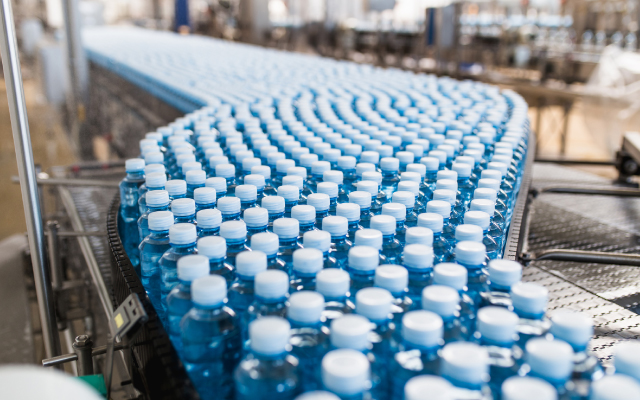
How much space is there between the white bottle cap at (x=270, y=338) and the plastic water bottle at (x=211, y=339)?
0.44ft

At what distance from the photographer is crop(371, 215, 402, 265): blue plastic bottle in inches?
41.9

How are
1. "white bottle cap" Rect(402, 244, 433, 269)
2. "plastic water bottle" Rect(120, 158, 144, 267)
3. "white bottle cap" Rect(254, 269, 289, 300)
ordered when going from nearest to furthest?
"white bottle cap" Rect(254, 269, 289, 300)
"white bottle cap" Rect(402, 244, 433, 269)
"plastic water bottle" Rect(120, 158, 144, 267)

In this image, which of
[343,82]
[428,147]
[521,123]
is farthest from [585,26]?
[428,147]

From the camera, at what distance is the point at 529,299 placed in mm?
793

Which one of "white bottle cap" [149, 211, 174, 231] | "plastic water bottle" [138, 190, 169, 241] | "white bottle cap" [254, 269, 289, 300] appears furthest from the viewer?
"plastic water bottle" [138, 190, 169, 241]

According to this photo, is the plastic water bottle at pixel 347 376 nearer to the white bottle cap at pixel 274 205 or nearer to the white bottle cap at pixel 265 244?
the white bottle cap at pixel 265 244

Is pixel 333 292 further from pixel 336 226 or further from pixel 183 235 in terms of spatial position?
pixel 183 235

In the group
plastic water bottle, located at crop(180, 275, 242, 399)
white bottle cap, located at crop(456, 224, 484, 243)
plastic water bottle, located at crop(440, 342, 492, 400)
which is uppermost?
white bottle cap, located at crop(456, 224, 484, 243)

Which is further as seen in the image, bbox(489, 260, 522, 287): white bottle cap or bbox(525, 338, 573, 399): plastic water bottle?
bbox(489, 260, 522, 287): white bottle cap

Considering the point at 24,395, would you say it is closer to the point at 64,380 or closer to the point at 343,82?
the point at 64,380

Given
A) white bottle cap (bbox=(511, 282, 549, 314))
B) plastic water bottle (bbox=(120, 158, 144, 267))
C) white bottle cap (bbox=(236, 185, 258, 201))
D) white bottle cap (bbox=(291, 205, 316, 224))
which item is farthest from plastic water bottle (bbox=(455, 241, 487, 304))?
plastic water bottle (bbox=(120, 158, 144, 267))

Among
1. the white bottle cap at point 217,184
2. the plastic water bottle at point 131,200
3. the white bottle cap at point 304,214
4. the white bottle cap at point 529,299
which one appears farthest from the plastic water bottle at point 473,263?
the plastic water bottle at point 131,200

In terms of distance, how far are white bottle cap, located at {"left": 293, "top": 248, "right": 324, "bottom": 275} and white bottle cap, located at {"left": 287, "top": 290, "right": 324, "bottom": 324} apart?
123 millimetres

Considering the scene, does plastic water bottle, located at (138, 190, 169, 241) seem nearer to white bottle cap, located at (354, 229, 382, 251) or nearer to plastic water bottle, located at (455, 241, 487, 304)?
white bottle cap, located at (354, 229, 382, 251)
